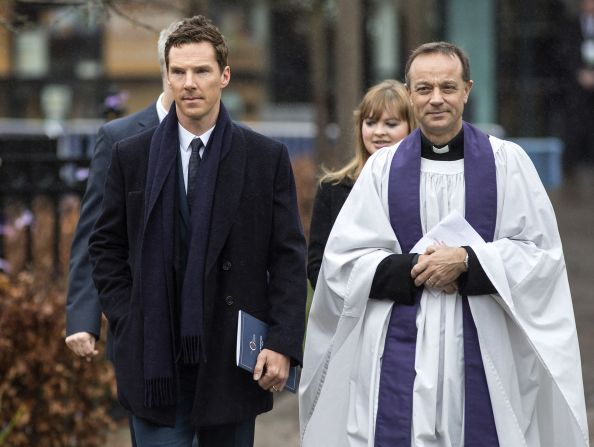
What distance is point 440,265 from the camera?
412 centimetres

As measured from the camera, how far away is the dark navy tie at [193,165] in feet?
14.1

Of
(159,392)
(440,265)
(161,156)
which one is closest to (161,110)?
(161,156)

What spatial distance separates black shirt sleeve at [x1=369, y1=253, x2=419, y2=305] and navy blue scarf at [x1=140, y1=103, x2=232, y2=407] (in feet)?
1.87

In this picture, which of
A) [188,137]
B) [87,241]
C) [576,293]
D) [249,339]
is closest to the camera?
[249,339]

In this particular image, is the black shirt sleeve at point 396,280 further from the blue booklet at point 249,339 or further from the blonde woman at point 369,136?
the blonde woman at point 369,136

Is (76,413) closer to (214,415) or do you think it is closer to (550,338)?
(214,415)

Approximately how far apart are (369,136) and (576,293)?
7.11 meters

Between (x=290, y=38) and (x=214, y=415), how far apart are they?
72.7 feet

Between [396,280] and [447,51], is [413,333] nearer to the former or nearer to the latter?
[396,280]

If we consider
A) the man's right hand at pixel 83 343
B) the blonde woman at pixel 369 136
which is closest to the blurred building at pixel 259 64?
the blonde woman at pixel 369 136

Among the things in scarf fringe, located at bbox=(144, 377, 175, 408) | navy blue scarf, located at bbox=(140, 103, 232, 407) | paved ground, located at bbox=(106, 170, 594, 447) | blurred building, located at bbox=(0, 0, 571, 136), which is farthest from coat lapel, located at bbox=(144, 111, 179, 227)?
blurred building, located at bbox=(0, 0, 571, 136)

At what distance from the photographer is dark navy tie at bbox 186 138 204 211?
429 cm

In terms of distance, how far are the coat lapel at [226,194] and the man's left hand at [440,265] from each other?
622 mm

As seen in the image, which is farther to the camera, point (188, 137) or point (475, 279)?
point (188, 137)
